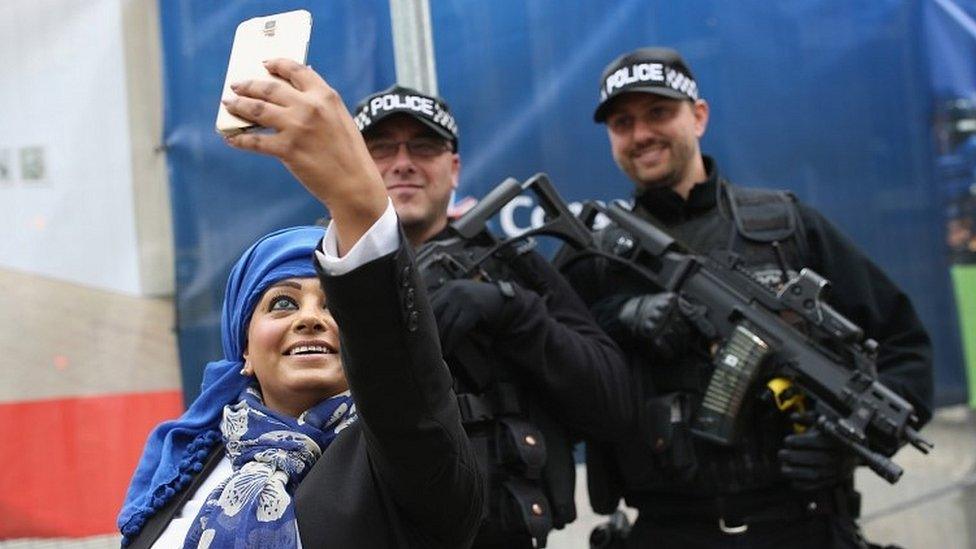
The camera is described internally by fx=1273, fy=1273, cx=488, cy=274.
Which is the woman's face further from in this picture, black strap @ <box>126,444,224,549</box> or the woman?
black strap @ <box>126,444,224,549</box>

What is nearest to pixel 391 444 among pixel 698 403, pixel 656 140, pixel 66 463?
pixel 698 403

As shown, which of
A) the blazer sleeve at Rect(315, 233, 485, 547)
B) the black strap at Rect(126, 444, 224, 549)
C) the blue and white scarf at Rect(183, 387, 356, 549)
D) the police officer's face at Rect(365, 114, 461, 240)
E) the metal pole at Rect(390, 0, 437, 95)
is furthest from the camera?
the metal pole at Rect(390, 0, 437, 95)

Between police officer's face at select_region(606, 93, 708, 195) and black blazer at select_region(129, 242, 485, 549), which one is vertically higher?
police officer's face at select_region(606, 93, 708, 195)

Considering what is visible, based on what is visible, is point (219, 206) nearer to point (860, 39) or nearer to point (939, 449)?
point (860, 39)

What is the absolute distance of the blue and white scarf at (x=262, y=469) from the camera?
5.06ft

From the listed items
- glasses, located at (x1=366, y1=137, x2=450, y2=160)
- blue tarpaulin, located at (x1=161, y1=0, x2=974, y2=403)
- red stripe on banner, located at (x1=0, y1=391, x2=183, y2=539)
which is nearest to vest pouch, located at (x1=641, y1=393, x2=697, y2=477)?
glasses, located at (x1=366, y1=137, x2=450, y2=160)

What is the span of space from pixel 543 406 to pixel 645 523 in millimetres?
507

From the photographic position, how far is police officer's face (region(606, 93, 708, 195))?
317 centimetres

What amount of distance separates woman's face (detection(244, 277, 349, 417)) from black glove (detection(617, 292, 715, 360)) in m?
1.32

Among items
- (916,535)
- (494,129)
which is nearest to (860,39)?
(494,129)

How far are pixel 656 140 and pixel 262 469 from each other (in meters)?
1.82

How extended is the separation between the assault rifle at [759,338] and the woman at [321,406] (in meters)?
1.12

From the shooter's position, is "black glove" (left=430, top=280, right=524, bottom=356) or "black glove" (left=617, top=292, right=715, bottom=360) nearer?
"black glove" (left=430, top=280, right=524, bottom=356)

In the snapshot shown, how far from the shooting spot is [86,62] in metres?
3.27
